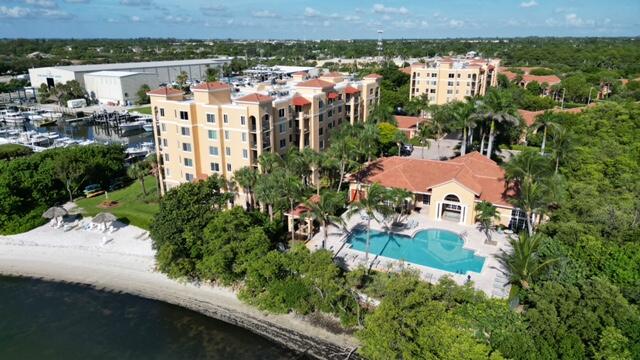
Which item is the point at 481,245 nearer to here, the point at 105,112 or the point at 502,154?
the point at 502,154

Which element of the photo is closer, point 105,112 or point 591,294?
point 591,294

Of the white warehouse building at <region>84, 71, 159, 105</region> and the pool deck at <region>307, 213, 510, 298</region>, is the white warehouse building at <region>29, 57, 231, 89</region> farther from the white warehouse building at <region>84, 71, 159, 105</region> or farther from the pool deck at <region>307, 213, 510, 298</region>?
the pool deck at <region>307, 213, 510, 298</region>

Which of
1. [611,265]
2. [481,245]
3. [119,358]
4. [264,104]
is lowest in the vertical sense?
[119,358]

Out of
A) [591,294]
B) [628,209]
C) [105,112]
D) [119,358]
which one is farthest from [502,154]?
[105,112]

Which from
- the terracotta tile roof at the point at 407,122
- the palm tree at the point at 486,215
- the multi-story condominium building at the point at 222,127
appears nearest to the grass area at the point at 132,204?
the multi-story condominium building at the point at 222,127

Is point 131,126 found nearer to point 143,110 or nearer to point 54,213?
point 143,110

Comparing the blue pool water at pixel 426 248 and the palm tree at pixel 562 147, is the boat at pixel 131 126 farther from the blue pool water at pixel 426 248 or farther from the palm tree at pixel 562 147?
the palm tree at pixel 562 147

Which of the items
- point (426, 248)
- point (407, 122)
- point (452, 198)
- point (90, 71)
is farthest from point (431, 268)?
point (90, 71)
